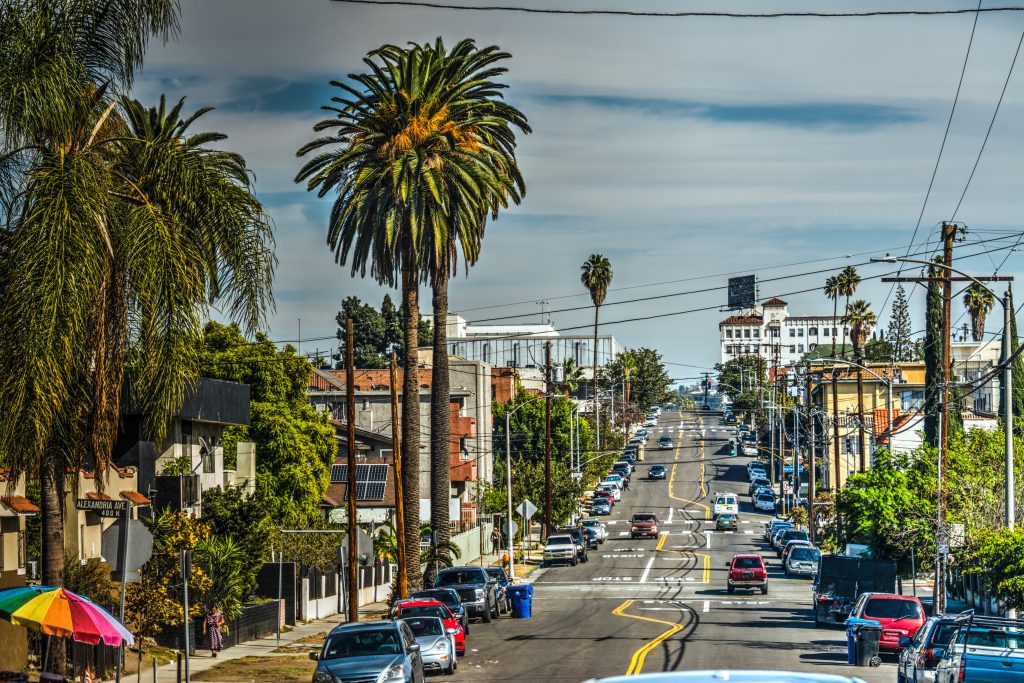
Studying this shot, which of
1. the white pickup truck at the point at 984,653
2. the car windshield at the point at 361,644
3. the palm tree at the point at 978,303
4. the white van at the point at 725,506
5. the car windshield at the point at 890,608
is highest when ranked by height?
the palm tree at the point at 978,303

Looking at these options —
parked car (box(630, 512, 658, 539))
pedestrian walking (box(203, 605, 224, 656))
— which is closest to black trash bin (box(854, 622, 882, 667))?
pedestrian walking (box(203, 605, 224, 656))

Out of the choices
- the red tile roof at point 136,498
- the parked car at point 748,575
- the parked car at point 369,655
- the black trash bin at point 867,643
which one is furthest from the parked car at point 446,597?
the parked car at point 748,575

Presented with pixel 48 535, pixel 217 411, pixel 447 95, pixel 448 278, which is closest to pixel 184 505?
pixel 217 411

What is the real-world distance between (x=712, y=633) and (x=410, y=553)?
12.1 m

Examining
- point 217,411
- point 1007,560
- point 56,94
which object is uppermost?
point 56,94

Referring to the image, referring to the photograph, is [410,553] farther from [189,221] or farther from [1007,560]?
[189,221]

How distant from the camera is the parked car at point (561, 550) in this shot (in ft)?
247

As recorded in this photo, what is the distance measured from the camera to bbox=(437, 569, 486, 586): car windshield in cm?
4684

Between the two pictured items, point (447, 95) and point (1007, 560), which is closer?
point (1007, 560)

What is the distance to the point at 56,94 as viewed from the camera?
2012cm

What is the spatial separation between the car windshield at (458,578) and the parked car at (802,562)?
1073 inches

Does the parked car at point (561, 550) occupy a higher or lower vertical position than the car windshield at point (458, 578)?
lower

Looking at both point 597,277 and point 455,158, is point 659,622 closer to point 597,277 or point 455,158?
point 455,158

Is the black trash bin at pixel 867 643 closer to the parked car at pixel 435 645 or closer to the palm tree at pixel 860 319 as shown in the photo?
the parked car at pixel 435 645
